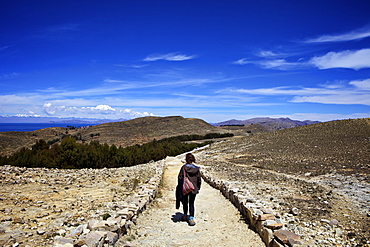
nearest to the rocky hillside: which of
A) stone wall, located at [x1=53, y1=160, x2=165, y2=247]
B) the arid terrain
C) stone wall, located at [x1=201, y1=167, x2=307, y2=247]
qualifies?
the arid terrain

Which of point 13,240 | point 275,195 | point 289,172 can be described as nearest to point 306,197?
point 275,195

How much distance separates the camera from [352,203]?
30.6ft

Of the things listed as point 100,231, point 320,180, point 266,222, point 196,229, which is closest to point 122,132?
point 320,180

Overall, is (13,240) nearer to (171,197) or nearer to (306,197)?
(171,197)

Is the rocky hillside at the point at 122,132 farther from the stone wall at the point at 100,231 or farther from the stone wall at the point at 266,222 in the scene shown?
the stone wall at the point at 266,222

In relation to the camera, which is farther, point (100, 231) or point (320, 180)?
point (320, 180)

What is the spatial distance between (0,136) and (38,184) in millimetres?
50157

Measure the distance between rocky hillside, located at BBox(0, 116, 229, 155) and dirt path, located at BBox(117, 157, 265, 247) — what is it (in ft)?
168

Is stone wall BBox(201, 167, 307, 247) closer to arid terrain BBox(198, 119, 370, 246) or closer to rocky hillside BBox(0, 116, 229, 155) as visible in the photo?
arid terrain BBox(198, 119, 370, 246)

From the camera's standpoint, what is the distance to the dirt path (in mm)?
6020

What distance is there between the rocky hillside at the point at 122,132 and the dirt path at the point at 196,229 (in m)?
51.1

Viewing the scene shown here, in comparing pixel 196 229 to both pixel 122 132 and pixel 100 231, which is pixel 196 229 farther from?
pixel 122 132

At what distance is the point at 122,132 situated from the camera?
3300 inches

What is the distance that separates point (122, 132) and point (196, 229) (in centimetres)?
7953
